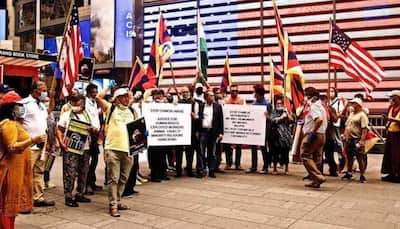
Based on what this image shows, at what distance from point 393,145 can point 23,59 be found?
15.6 metres

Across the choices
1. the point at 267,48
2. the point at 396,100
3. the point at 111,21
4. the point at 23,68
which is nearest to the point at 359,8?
the point at 267,48

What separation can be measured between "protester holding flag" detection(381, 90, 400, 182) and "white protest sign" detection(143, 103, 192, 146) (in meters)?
4.38

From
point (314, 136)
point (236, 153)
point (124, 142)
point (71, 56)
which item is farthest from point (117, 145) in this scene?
point (236, 153)

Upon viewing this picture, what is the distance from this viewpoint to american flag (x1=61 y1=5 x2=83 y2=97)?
773 centimetres

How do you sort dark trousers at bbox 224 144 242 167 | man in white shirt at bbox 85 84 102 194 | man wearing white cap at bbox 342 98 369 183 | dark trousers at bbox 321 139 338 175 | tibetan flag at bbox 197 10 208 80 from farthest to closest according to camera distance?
tibetan flag at bbox 197 10 208 80
dark trousers at bbox 224 144 242 167
dark trousers at bbox 321 139 338 175
man wearing white cap at bbox 342 98 369 183
man in white shirt at bbox 85 84 102 194

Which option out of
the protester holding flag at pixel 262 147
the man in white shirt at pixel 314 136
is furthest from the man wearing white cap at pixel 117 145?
the protester holding flag at pixel 262 147

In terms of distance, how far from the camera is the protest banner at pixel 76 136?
21.9ft

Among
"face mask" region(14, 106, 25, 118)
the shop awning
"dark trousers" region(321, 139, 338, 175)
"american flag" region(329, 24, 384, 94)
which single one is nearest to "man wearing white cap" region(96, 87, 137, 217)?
"face mask" region(14, 106, 25, 118)

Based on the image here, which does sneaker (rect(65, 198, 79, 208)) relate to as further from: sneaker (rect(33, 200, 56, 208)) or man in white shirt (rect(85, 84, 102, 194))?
man in white shirt (rect(85, 84, 102, 194))

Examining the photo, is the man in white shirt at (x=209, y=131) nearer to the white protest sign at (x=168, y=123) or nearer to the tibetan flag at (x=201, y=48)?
the white protest sign at (x=168, y=123)

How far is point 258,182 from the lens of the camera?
353 inches

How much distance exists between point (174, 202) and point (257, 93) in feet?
14.0

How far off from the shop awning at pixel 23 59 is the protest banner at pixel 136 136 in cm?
1353

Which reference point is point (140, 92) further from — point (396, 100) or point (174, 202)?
point (396, 100)
